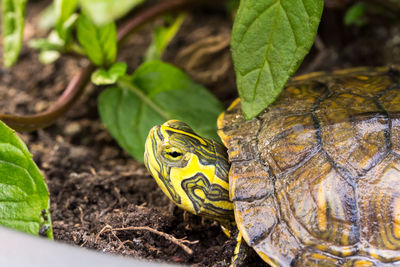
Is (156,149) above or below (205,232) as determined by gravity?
above

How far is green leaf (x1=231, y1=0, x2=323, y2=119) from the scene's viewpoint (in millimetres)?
1184

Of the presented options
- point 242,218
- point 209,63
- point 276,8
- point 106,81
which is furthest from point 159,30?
→ point 242,218

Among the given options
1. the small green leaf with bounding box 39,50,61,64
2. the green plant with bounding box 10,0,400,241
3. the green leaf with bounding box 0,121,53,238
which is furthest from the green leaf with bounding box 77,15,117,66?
the green leaf with bounding box 0,121,53,238

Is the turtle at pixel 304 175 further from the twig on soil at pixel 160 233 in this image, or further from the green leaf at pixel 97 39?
the green leaf at pixel 97 39

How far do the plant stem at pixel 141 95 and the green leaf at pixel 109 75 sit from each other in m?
0.15

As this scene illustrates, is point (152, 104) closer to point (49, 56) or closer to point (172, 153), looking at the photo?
point (172, 153)

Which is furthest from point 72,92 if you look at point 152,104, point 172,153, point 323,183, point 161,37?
point 323,183

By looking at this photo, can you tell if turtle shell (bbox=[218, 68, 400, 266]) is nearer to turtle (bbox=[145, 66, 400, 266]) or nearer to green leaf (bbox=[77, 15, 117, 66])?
turtle (bbox=[145, 66, 400, 266])

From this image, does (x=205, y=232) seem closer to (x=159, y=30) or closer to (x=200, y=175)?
(x=200, y=175)

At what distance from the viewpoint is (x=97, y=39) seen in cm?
168

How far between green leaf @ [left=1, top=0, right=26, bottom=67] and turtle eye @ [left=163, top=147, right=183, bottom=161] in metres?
0.78

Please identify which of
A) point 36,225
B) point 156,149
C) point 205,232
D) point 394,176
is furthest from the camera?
point 205,232

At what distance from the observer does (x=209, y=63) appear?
227 cm

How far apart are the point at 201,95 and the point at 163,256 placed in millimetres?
784
